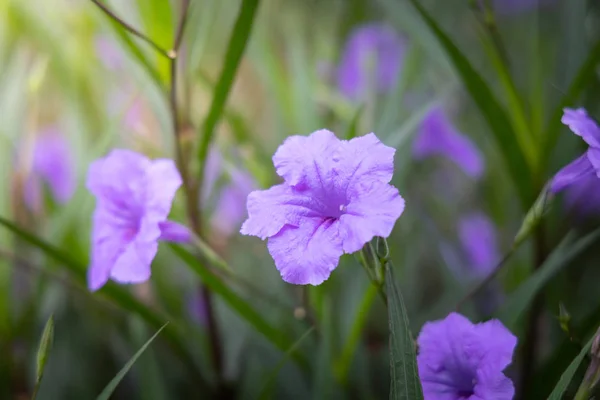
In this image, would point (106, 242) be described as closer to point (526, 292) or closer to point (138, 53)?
point (138, 53)

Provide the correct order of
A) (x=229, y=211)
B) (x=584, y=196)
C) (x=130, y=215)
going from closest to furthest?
(x=130, y=215), (x=584, y=196), (x=229, y=211)

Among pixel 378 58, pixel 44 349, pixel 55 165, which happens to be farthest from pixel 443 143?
pixel 55 165

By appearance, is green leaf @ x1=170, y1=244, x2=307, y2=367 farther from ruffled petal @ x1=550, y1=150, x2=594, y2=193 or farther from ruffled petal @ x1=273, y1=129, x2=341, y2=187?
ruffled petal @ x1=550, y1=150, x2=594, y2=193

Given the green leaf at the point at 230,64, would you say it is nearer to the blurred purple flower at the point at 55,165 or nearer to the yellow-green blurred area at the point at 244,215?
the yellow-green blurred area at the point at 244,215

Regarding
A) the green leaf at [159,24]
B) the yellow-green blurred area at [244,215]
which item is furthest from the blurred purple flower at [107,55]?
the green leaf at [159,24]

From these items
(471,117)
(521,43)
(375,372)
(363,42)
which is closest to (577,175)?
(375,372)

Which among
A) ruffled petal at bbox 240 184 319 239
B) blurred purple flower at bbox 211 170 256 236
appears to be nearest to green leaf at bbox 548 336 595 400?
ruffled petal at bbox 240 184 319 239
